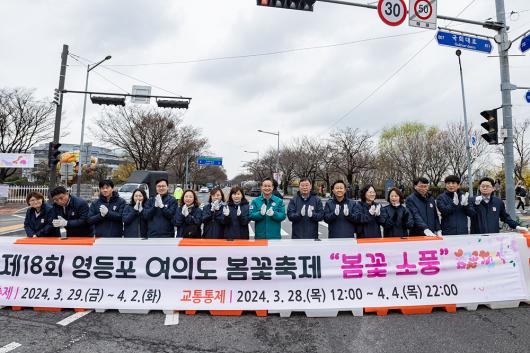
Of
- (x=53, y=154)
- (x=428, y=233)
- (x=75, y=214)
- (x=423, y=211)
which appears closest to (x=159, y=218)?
(x=75, y=214)

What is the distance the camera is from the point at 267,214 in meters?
5.42

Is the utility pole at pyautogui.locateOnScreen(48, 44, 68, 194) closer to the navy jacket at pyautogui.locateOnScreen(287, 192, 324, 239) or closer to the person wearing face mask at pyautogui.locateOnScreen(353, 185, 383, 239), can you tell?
the navy jacket at pyautogui.locateOnScreen(287, 192, 324, 239)

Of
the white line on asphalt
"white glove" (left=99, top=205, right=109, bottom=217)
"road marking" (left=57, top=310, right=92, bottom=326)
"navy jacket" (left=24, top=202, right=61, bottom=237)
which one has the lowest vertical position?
the white line on asphalt

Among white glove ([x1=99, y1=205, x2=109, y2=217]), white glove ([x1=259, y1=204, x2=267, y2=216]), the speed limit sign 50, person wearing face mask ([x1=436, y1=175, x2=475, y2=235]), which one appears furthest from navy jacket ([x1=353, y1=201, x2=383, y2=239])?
the speed limit sign 50

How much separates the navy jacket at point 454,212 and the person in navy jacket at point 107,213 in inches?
218

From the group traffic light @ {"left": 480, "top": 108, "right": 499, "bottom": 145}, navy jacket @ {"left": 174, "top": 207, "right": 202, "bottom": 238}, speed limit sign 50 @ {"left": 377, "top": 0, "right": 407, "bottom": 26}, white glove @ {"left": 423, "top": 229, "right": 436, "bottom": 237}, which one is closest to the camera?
white glove @ {"left": 423, "top": 229, "right": 436, "bottom": 237}

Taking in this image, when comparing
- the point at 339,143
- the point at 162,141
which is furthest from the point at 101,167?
the point at 339,143

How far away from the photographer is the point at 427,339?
11.7ft

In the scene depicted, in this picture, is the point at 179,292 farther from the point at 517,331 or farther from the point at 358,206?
the point at 517,331

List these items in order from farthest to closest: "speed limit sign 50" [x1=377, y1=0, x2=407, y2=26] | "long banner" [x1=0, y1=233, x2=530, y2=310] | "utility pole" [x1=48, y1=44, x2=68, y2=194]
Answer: "utility pole" [x1=48, y1=44, x2=68, y2=194]
"speed limit sign 50" [x1=377, y1=0, x2=407, y2=26]
"long banner" [x1=0, y1=233, x2=530, y2=310]

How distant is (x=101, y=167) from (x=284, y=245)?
50.3 meters

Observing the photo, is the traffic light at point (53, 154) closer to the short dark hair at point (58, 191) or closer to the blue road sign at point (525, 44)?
the short dark hair at point (58, 191)

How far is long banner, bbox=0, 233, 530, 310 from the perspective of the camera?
4.38 m

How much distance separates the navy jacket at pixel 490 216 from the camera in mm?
5426
